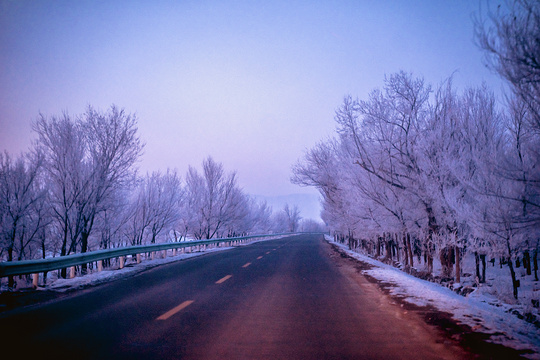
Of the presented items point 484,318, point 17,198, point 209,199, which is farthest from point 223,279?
point 209,199

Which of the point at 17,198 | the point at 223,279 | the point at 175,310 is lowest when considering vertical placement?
the point at 223,279

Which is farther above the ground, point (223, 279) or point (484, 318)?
point (484, 318)

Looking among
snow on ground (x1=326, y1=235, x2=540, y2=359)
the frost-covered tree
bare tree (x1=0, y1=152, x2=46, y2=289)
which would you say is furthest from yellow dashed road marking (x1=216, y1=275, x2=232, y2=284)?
the frost-covered tree

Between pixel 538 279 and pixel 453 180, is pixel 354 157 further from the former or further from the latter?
pixel 538 279

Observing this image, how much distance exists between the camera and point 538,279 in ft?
58.2

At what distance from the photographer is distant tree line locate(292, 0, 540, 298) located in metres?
6.11

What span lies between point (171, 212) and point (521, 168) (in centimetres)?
3449

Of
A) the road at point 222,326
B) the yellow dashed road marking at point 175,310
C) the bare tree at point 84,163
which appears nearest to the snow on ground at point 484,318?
the road at point 222,326

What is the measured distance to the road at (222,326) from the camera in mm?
4477

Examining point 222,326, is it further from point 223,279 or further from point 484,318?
point 223,279

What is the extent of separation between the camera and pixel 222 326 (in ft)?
18.8

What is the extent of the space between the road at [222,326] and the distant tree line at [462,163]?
3.92 metres

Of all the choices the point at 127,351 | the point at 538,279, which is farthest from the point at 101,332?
the point at 538,279

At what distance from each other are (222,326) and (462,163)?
8.72 meters
